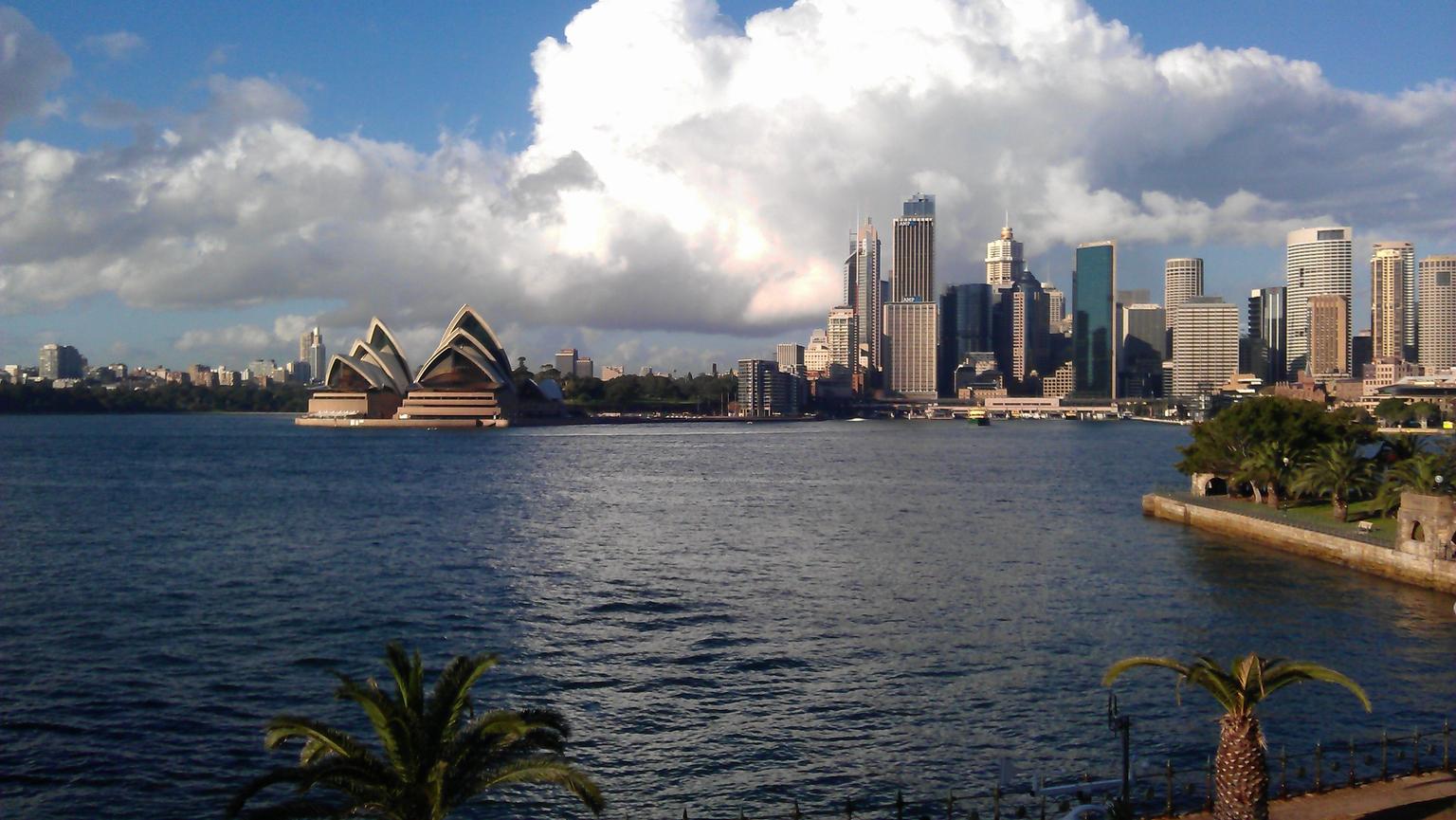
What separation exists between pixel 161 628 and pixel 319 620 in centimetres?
255

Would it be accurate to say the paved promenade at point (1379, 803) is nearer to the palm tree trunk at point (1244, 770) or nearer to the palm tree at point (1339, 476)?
the palm tree trunk at point (1244, 770)

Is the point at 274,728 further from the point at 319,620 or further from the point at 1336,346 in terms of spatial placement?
the point at 1336,346

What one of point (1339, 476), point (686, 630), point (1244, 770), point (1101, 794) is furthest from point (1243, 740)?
point (1339, 476)

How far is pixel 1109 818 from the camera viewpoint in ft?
32.4

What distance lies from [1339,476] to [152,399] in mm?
160014

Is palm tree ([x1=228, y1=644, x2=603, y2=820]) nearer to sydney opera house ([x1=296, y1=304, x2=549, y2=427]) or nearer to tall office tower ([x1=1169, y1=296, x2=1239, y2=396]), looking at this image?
sydney opera house ([x1=296, y1=304, x2=549, y2=427])

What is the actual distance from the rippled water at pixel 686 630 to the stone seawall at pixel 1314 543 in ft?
1.95

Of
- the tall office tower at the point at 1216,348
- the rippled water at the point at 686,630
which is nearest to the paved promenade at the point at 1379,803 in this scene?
the rippled water at the point at 686,630

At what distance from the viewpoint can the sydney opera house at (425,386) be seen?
109000mm

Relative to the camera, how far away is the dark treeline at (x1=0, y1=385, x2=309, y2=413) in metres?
145

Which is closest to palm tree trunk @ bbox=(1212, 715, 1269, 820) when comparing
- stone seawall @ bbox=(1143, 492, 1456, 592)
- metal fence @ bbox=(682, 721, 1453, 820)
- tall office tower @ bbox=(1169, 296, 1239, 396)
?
metal fence @ bbox=(682, 721, 1453, 820)

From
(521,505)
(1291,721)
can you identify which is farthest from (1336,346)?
(1291,721)

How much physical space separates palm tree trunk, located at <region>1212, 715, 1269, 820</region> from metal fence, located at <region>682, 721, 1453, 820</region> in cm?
205

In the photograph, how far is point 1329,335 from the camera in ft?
642
